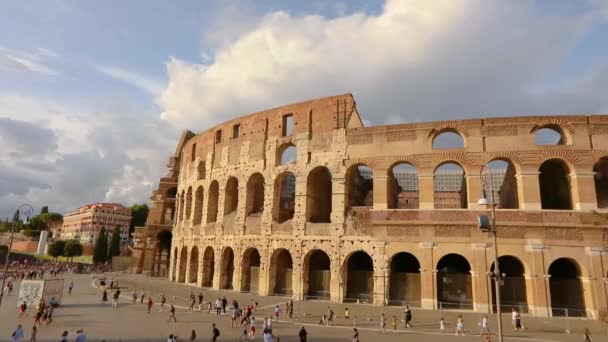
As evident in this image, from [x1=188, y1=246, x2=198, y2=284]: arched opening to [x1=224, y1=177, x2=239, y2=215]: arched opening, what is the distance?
220 inches

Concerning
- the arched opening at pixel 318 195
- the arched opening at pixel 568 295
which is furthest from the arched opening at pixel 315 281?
the arched opening at pixel 568 295

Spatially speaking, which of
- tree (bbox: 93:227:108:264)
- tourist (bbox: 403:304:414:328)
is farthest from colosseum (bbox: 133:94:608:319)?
tree (bbox: 93:227:108:264)

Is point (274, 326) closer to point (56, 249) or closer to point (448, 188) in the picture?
point (448, 188)

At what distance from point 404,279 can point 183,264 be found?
847 inches

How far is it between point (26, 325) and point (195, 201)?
17.6m

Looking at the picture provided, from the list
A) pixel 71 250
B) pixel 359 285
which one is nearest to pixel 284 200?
pixel 359 285

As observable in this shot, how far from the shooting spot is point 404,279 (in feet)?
71.7

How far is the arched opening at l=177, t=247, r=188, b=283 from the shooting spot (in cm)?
3422

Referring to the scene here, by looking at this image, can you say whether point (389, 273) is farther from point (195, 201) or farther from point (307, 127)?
point (195, 201)

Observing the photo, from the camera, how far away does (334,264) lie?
2286 centimetres

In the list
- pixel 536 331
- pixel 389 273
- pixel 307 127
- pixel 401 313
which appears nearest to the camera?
pixel 536 331

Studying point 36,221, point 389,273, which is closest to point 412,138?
point 389,273

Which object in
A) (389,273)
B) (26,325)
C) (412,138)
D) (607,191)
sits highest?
(412,138)

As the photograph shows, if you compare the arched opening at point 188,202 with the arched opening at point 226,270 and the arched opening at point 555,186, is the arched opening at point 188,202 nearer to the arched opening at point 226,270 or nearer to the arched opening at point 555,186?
the arched opening at point 226,270
